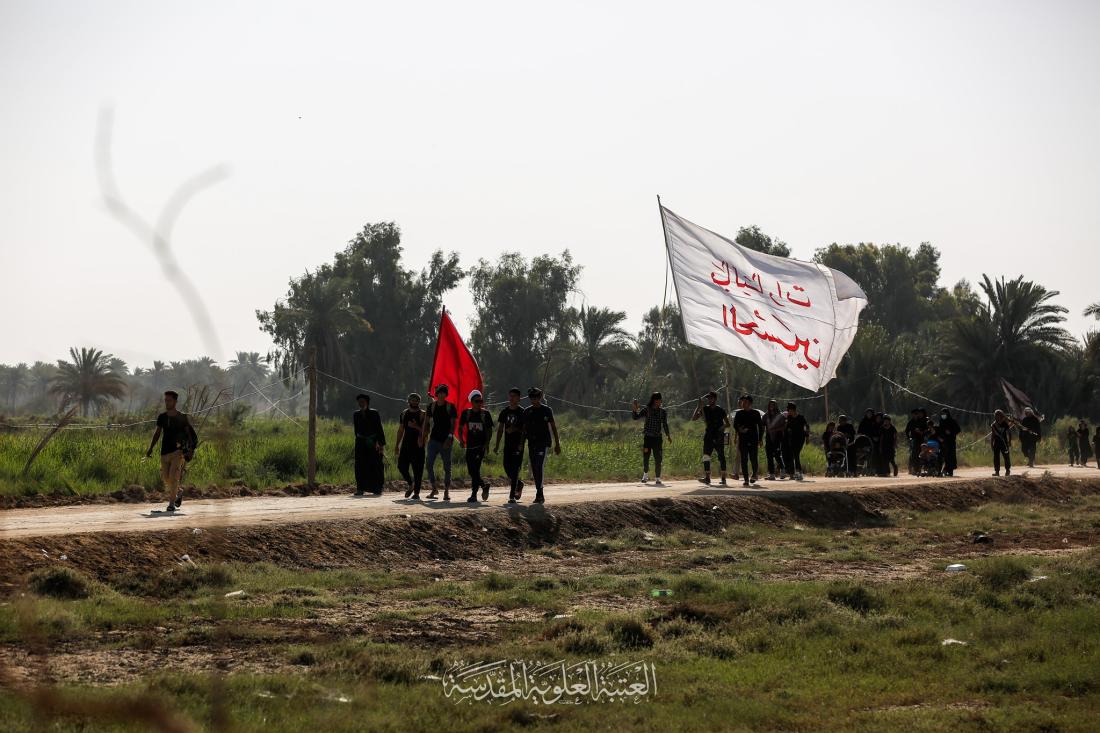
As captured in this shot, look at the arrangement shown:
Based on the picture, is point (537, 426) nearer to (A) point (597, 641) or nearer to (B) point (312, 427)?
(B) point (312, 427)

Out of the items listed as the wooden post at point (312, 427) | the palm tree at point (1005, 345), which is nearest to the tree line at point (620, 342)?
the palm tree at point (1005, 345)

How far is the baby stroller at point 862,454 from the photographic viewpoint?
2905 cm

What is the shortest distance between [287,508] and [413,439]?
2590mm

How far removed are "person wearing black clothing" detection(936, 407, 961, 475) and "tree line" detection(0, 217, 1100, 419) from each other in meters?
8.45

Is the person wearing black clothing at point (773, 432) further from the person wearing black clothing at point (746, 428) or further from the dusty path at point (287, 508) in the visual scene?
the person wearing black clothing at point (746, 428)

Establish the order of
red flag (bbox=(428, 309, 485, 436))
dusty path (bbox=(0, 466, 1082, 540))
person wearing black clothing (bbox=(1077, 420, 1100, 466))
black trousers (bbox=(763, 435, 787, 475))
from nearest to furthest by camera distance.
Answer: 1. dusty path (bbox=(0, 466, 1082, 540))
2. red flag (bbox=(428, 309, 485, 436))
3. black trousers (bbox=(763, 435, 787, 475))
4. person wearing black clothing (bbox=(1077, 420, 1100, 466))

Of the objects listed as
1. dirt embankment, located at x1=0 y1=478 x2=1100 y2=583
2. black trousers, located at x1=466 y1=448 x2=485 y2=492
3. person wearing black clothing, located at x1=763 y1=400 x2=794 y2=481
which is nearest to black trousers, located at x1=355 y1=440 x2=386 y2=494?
black trousers, located at x1=466 y1=448 x2=485 y2=492

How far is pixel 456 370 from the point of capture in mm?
20453

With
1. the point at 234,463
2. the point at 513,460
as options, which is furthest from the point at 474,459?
the point at 234,463

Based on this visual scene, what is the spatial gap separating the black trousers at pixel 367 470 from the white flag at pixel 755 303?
5.78 m

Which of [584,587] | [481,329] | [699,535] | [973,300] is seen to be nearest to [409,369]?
[481,329]

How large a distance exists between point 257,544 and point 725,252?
40.1ft

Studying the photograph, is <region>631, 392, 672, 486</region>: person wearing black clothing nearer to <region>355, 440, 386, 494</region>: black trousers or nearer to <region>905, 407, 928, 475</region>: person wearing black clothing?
<region>355, 440, 386, 494</region>: black trousers

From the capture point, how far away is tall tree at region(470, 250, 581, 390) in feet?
257
